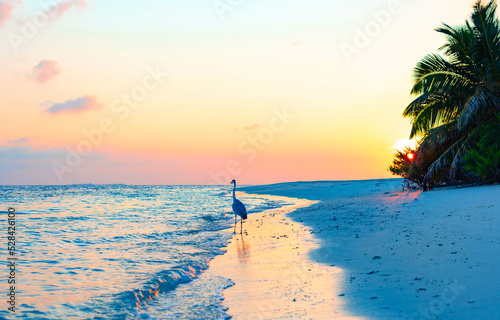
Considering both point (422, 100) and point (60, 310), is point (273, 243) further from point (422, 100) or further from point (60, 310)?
point (422, 100)

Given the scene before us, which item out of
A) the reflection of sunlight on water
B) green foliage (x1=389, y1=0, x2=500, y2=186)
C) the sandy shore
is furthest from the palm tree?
the reflection of sunlight on water

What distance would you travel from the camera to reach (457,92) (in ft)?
63.4

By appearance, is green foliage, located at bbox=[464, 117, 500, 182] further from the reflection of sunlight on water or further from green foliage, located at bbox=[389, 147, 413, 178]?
the reflection of sunlight on water

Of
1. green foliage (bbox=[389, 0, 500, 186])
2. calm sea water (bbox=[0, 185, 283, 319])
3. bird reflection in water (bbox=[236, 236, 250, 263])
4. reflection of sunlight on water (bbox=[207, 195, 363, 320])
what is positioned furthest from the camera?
green foliage (bbox=[389, 0, 500, 186])

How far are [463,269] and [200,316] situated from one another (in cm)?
416

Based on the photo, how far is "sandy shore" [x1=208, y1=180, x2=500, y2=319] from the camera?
16.2ft

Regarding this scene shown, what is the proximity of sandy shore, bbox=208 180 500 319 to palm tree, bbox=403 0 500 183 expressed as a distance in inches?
279

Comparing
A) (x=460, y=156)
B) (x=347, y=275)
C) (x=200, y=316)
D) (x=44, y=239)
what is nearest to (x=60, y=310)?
(x=200, y=316)

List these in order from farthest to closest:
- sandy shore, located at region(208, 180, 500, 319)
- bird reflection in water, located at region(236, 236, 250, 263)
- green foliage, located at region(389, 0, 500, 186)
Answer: green foliage, located at region(389, 0, 500, 186), bird reflection in water, located at region(236, 236, 250, 263), sandy shore, located at region(208, 180, 500, 319)

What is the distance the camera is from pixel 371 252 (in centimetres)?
832

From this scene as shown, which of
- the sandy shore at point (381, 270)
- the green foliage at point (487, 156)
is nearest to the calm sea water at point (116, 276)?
the sandy shore at point (381, 270)

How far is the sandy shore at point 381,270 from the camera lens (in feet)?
16.2

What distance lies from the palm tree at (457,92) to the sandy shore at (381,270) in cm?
708

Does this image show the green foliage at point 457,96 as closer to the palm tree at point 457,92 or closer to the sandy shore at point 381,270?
the palm tree at point 457,92
